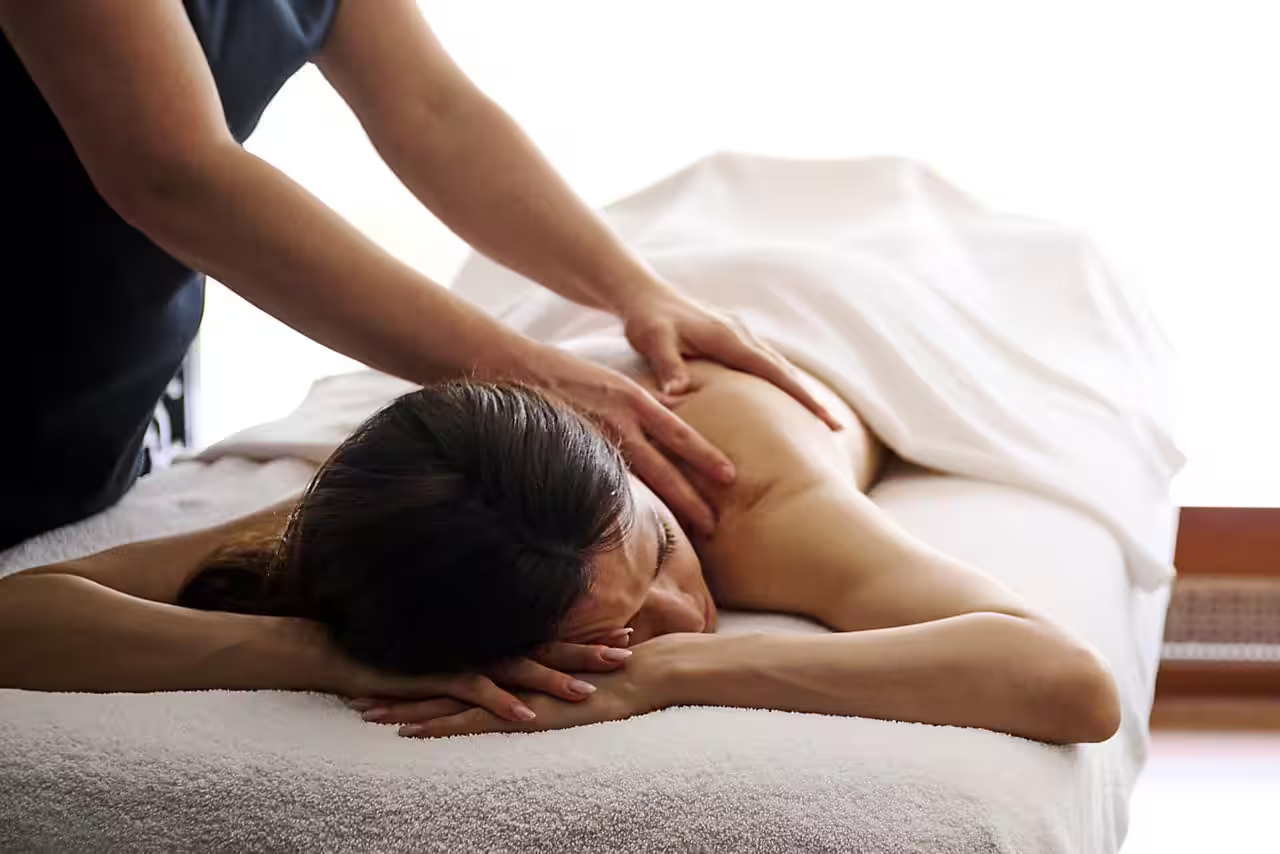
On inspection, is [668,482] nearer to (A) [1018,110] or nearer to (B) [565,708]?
(B) [565,708]

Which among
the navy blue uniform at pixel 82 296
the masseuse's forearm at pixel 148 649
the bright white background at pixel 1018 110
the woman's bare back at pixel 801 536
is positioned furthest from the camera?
the bright white background at pixel 1018 110

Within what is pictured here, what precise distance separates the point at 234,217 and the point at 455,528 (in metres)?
0.39

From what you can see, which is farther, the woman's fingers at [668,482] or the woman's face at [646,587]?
the woman's fingers at [668,482]

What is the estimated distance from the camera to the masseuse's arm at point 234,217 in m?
1.14

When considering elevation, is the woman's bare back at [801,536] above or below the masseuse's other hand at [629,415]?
below

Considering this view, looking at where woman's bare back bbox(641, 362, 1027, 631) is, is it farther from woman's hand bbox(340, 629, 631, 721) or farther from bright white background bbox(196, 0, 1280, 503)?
bright white background bbox(196, 0, 1280, 503)

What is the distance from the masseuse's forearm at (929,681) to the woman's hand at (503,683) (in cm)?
6

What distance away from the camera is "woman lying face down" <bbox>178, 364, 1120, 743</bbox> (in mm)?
981

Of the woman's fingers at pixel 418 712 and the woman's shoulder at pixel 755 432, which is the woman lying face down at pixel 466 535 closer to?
the woman's fingers at pixel 418 712

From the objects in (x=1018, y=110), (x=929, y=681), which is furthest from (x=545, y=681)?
(x=1018, y=110)

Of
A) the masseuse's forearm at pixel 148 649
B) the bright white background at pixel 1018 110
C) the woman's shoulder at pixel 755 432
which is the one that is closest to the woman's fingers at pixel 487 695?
the masseuse's forearm at pixel 148 649

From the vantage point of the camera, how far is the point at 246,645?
3.55ft

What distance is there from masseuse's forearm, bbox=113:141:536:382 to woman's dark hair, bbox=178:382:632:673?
0.16 meters

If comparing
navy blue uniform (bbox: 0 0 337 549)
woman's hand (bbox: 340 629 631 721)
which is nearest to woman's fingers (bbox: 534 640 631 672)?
woman's hand (bbox: 340 629 631 721)
